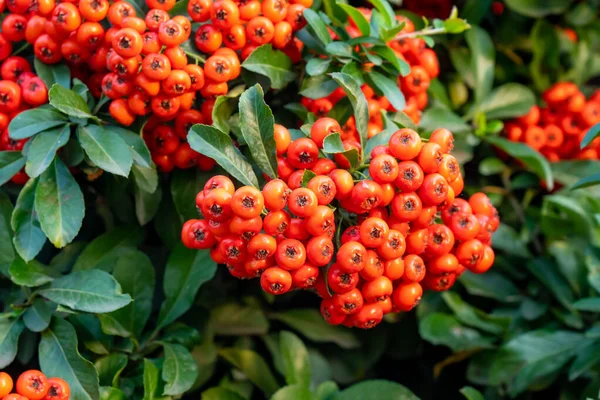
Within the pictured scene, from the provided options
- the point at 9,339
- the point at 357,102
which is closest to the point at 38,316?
the point at 9,339

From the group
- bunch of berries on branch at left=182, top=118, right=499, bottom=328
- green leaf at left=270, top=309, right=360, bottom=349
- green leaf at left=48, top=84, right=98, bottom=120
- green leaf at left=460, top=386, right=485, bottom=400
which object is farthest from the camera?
green leaf at left=270, top=309, right=360, bottom=349

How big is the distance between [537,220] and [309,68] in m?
0.96

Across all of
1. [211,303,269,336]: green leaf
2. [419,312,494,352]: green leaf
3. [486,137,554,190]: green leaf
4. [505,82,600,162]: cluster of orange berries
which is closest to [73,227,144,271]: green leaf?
[211,303,269,336]: green leaf

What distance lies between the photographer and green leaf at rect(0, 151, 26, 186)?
1.37m

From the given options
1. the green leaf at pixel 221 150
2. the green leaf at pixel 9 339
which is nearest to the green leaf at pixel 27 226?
the green leaf at pixel 9 339

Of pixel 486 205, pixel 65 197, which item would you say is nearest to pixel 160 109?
pixel 65 197

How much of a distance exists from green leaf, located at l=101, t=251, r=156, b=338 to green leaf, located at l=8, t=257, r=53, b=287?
16 cm

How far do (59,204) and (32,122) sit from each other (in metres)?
0.17

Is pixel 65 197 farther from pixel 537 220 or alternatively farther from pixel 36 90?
pixel 537 220

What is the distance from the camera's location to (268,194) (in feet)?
3.65

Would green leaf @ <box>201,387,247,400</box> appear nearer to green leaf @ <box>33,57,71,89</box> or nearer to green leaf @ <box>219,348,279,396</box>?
green leaf @ <box>219,348,279,396</box>

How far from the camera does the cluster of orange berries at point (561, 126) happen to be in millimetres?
1950

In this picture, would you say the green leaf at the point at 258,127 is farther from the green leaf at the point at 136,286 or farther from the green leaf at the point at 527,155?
the green leaf at the point at 527,155

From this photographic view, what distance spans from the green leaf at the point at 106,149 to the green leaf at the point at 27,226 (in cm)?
17
